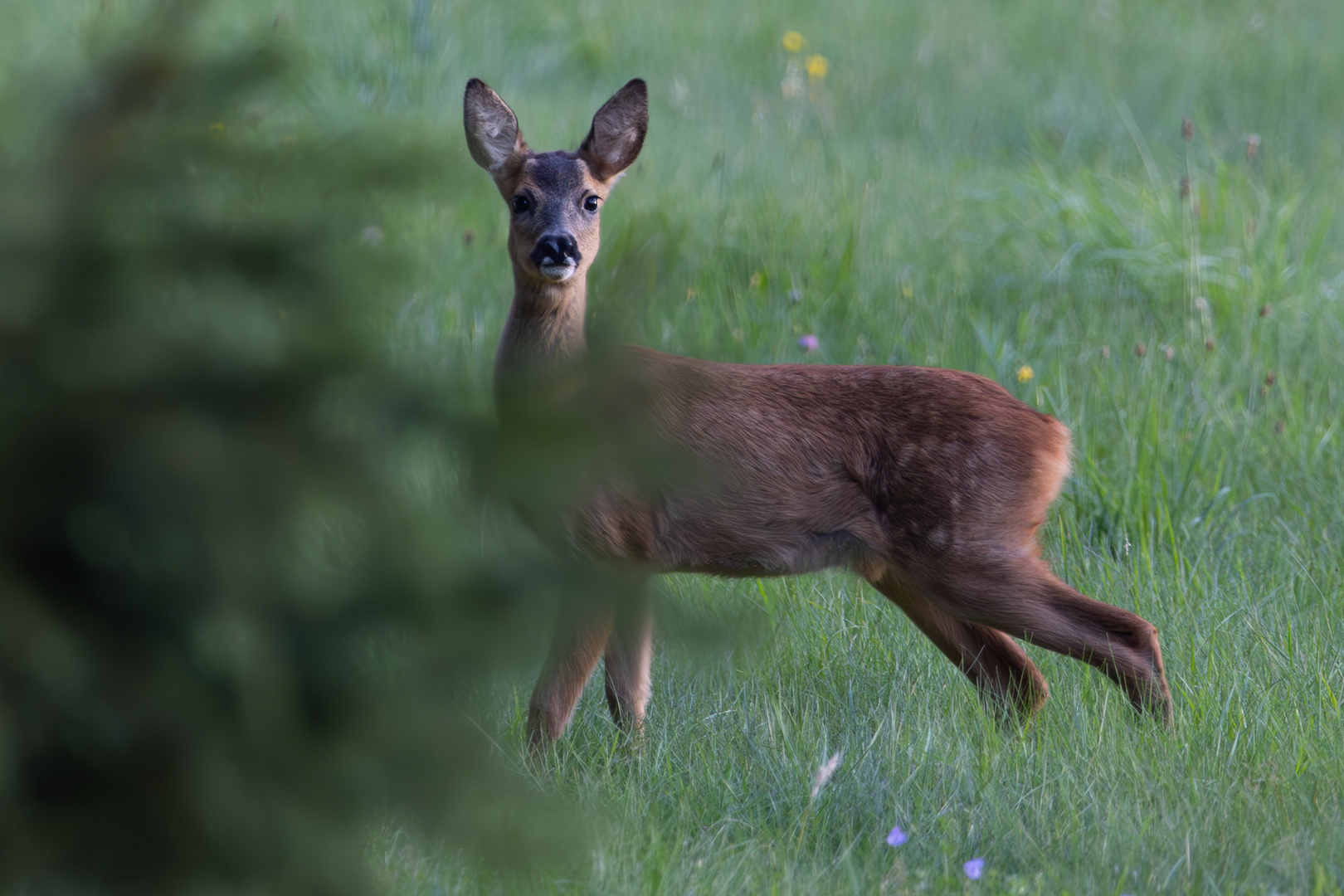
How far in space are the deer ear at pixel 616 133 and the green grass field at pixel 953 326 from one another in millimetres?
496

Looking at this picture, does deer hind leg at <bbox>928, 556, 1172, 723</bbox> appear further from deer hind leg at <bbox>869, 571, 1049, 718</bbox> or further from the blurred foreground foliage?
the blurred foreground foliage

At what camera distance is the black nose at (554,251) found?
13.5 feet

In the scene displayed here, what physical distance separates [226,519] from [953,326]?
5661 millimetres

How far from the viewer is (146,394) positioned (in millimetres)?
783

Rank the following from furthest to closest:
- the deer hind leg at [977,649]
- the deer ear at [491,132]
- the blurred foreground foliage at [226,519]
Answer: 1. the deer ear at [491,132]
2. the deer hind leg at [977,649]
3. the blurred foreground foliage at [226,519]

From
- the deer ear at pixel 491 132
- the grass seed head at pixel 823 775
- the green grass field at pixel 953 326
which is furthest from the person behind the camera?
the deer ear at pixel 491 132

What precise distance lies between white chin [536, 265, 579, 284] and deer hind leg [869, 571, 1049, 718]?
1.27 meters

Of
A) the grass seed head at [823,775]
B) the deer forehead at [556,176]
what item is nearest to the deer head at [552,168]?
the deer forehead at [556,176]

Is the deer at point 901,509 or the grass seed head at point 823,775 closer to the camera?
the grass seed head at point 823,775

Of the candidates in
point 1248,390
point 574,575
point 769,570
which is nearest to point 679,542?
point 769,570

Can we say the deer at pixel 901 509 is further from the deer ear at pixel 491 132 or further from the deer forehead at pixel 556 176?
the deer ear at pixel 491 132

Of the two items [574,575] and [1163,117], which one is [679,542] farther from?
[1163,117]

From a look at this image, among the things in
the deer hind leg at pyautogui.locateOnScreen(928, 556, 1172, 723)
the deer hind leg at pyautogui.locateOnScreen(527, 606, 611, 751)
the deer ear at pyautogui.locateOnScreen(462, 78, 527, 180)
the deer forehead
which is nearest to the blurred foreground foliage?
the deer hind leg at pyautogui.locateOnScreen(527, 606, 611, 751)

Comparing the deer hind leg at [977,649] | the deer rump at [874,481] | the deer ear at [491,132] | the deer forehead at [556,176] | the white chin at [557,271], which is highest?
the deer ear at [491,132]
